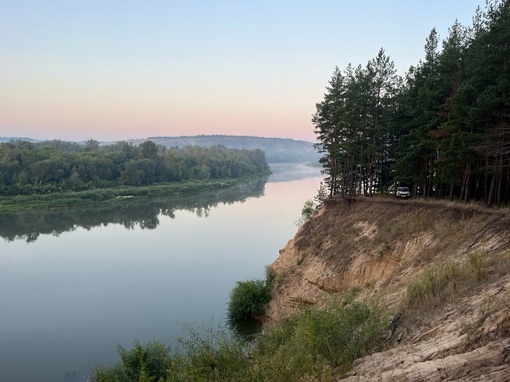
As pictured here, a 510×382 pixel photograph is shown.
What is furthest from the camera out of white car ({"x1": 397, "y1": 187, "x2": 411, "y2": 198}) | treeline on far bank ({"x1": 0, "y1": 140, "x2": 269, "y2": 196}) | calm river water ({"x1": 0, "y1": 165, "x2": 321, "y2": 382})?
treeline on far bank ({"x1": 0, "y1": 140, "x2": 269, "y2": 196})

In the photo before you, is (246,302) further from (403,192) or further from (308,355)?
(308,355)

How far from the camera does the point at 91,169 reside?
10231cm

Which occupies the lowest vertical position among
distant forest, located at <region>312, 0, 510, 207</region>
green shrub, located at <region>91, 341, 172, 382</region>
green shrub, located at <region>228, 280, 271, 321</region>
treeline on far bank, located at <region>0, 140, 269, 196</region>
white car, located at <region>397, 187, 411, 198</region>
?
green shrub, located at <region>228, 280, 271, 321</region>

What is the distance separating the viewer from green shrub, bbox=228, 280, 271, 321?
1127 inches

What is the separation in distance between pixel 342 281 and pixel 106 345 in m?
15.9

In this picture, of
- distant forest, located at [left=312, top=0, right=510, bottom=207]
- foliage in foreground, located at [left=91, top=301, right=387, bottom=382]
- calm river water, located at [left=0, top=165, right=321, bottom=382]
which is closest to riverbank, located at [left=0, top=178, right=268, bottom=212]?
calm river water, located at [left=0, top=165, right=321, bottom=382]

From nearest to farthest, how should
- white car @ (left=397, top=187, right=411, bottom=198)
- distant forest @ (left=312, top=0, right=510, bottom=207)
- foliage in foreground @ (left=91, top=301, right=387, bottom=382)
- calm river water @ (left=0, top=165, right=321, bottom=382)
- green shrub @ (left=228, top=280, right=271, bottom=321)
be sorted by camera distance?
foliage in foreground @ (left=91, top=301, right=387, bottom=382) → distant forest @ (left=312, top=0, right=510, bottom=207) → calm river water @ (left=0, top=165, right=321, bottom=382) → green shrub @ (left=228, top=280, right=271, bottom=321) → white car @ (left=397, top=187, right=411, bottom=198)

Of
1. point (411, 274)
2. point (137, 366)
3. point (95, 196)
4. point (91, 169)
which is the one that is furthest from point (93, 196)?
point (411, 274)

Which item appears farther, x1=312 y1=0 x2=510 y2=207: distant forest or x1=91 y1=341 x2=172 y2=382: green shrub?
x1=312 y1=0 x2=510 y2=207: distant forest

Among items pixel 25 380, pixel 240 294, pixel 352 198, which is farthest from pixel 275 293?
pixel 25 380

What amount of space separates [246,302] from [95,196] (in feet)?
232

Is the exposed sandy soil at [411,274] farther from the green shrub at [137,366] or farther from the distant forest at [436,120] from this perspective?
the green shrub at [137,366]

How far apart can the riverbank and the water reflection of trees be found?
14.2 feet

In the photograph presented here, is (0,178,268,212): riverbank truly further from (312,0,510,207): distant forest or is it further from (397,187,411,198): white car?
(397,187,411,198): white car
